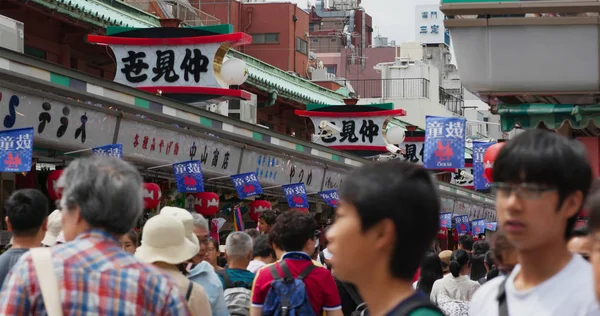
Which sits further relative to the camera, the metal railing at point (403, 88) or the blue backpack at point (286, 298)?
the metal railing at point (403, 88)

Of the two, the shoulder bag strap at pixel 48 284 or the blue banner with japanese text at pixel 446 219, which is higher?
the shoulder bag strap at pixel 48 284

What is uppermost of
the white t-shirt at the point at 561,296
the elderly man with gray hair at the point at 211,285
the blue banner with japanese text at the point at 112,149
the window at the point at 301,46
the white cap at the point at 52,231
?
the window at the point at 301,46

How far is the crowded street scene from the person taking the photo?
3498 mm

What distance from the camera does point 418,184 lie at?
3.30m

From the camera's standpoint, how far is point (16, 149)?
12.5 m

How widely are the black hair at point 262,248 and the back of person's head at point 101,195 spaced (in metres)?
5.16

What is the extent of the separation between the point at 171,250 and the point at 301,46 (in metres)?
40.2

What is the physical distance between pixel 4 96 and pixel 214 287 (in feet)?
23.1

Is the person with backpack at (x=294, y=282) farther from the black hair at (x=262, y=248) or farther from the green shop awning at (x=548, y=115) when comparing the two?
the green shop awning at (x=548, y=115)

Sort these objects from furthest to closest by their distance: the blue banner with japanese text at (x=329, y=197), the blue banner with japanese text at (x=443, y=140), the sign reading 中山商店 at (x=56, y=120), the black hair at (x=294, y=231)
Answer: the blue banner with japanese text at (x=329, y=197) → the blue banner with japanese text at (x=443, y=140) → the sign reading 中山商店 at (x=56, y=120) → the black hair at (x=294, y=231)

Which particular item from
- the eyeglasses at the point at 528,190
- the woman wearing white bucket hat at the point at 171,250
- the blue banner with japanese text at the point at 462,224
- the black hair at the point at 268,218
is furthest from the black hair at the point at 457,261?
the blue banner with japanese text at the point at 462,224

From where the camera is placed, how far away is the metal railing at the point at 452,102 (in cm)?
6553

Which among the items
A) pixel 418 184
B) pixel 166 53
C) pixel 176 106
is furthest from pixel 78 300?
pixel 166 53

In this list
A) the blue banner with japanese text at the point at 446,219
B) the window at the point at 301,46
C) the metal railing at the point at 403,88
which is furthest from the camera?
the metal railing at the point at 403,88
